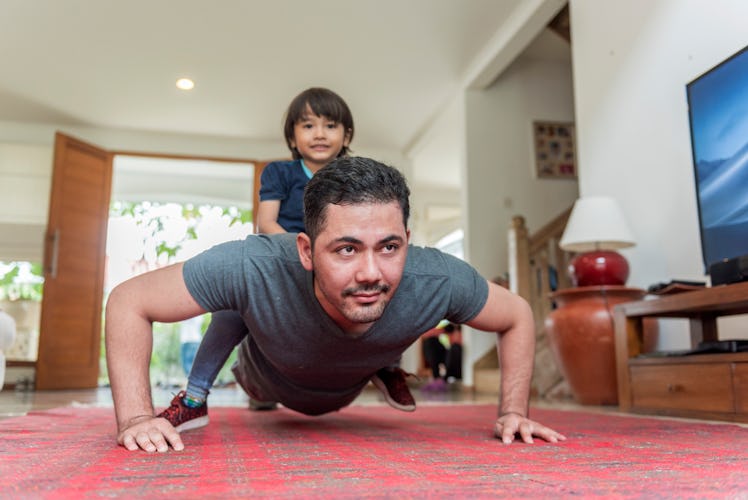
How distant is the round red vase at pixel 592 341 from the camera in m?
3.38

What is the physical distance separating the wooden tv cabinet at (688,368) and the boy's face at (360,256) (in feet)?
4.67

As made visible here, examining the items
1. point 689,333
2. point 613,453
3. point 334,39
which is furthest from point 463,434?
point 334,39

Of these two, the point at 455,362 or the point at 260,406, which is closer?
the point at 260,406

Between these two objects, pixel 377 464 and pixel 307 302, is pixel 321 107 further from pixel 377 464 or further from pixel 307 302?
pixel 377 464

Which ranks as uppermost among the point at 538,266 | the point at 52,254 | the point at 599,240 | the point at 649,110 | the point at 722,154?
the point at 649,110

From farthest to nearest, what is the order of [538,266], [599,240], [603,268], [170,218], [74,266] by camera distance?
1. [170,218]
2. [74,266]
3. [538,266]
4. [603,268]
5. [599,240]

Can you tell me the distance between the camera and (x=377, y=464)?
121 centimetres

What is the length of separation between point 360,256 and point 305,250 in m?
0.16

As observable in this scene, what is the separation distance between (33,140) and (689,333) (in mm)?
6515

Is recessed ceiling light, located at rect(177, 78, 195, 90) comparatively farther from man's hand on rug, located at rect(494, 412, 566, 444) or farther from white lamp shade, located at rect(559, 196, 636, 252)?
man's hand on rug, located at rect(494, 412, 566, 444)

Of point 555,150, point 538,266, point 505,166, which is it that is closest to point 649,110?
point 538,266

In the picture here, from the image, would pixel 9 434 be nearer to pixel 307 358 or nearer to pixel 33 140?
pixel 307 358

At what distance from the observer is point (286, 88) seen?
6.16m

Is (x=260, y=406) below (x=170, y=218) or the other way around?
below
